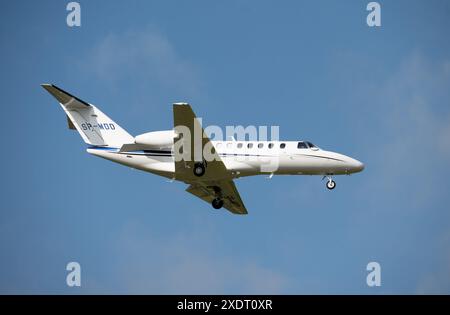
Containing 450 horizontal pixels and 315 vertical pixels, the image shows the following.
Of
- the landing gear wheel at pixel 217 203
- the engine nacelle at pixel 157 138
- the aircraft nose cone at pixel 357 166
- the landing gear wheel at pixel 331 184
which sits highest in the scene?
the engine nacelle at pixel 157 138

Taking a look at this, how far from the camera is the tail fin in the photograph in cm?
3167

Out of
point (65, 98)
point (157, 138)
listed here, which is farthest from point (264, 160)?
point (65, 98)

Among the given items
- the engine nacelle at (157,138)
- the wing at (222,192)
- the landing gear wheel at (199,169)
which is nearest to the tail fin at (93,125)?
the engine nacelle at (157,138)

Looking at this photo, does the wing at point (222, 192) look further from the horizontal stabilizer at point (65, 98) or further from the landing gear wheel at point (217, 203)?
the horizontal stabilizer at point (65, 98)

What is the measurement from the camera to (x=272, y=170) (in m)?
30.3

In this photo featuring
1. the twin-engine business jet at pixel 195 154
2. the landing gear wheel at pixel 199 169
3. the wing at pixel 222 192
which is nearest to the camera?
the twin-engine business jet at pixel 195 154

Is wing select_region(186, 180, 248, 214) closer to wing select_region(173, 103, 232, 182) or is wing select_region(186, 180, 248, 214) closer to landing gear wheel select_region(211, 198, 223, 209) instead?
landing gear wheel select_region(211, 198, 223, 209)

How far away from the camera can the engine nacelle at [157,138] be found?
93.9 feet

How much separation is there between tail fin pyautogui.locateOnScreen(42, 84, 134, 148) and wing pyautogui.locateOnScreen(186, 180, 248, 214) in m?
3.99

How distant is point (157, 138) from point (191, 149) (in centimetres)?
149

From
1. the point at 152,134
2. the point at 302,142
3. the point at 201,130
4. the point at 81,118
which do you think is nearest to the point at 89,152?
the point at 81,118

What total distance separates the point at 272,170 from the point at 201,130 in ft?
14.0

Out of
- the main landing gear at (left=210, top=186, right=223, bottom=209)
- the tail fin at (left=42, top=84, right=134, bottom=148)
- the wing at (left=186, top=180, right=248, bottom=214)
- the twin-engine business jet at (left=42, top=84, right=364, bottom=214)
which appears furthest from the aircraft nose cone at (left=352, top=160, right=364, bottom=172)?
the tail fin at (left=42, top=84, right=134, bottom=148)

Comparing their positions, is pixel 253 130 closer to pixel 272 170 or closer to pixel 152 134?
pixel 272 170
